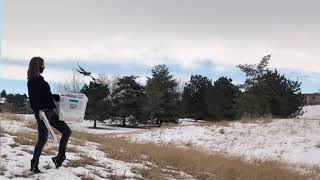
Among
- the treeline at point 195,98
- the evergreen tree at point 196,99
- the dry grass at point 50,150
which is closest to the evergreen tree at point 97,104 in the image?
the treeline at point 195,98

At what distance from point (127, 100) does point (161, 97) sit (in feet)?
14.4

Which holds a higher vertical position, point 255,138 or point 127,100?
point 127,100

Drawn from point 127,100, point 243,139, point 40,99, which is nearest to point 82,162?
Answer: point 40,99

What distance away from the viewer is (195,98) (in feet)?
246

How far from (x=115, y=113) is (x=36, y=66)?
5718 centimetres

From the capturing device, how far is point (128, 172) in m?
9.61

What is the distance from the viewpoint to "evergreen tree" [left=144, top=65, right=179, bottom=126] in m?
64.8

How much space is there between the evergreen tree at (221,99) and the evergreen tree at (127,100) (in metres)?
8.73

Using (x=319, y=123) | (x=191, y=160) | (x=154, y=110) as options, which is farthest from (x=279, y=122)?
(x=154, y=110)

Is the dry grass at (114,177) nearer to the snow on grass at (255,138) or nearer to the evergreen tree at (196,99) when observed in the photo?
the snow on grass at (255,138)

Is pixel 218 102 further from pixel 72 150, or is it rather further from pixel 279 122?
pixel 72 150

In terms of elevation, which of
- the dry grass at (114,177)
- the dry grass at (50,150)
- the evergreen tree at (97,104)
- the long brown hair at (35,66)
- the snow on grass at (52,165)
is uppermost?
the evergreen tree at (97,104)

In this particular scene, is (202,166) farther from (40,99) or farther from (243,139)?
(243,139)

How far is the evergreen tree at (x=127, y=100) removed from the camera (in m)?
64.8
